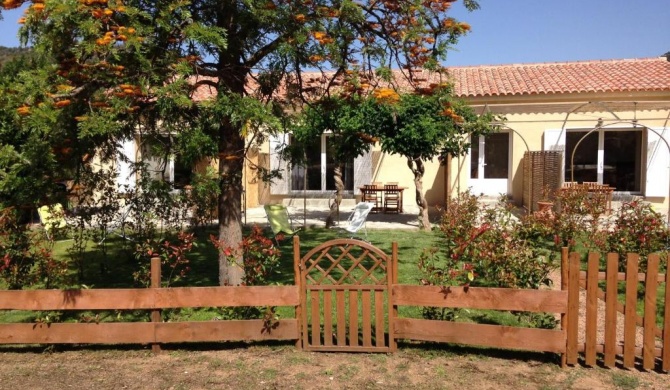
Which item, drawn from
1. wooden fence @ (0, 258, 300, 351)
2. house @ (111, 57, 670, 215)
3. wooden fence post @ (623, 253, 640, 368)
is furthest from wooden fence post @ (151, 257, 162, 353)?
house @ (111, 57, 670, 215)

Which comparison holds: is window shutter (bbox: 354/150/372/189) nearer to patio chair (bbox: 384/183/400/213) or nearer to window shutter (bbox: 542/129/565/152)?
patio chair (bbox: 384/183/400/213)

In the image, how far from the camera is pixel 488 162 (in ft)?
52.9

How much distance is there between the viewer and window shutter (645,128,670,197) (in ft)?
46.7

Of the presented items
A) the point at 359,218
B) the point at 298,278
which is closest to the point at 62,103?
the point at 298,278

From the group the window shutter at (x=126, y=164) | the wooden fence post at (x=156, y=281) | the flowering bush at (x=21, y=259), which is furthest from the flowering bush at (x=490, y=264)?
A: the window shutter at (x=126, y=164)

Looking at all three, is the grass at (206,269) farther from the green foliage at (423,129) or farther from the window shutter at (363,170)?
the window shutter at (363,170)

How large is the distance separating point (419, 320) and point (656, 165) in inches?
478

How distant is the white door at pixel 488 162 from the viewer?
15906 mm

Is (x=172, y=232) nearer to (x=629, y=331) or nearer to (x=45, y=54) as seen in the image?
(x=45, y=54)

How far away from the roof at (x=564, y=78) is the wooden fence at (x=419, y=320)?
462 inches

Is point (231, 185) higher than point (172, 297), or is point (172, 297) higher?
point (231, 185)

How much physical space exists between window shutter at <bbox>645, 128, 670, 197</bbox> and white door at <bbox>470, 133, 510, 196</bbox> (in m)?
3.45

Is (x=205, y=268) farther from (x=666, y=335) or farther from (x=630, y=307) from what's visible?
(x=666, y=335)

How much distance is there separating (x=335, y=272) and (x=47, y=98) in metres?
4.32
